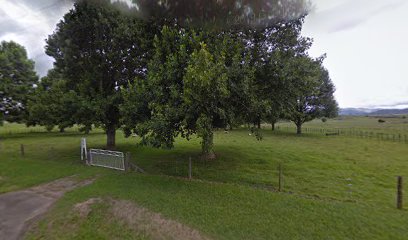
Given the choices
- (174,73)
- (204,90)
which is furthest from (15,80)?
(204,90)

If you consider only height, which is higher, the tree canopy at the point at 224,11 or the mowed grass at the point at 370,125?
the tree canopy at the point at 224,11

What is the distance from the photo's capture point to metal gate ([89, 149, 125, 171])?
14353 millimetres

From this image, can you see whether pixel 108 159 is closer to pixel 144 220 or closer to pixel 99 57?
pixel 144 220

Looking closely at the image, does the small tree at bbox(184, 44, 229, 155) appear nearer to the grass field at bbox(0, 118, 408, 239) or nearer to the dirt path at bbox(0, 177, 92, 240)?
the grass field at bbox(0, 118, 408, 239)

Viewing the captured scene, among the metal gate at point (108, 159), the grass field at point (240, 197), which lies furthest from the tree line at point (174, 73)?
the grass field at point (240, 197)

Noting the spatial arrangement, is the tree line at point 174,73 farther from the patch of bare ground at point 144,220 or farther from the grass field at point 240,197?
the patch of bare ground at point 144,220

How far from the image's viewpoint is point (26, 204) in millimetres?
9719

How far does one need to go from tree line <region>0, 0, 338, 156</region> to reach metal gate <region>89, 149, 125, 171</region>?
1.95 metres

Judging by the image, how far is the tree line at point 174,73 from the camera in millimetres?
10766

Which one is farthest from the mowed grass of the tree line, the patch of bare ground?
the patch of bare ground

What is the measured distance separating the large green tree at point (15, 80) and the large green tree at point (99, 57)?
63.1ft

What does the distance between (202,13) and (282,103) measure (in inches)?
289

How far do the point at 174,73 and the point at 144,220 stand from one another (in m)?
7.14

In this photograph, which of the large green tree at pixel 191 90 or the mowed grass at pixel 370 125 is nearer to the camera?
the large green tree at pixel 191 90
